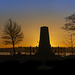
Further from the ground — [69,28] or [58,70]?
[69,28]

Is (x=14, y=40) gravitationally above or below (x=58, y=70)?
above

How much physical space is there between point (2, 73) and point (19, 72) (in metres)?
1.35

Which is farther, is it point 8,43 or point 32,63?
point 8,43

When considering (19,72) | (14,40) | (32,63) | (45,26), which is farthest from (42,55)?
(19,72)

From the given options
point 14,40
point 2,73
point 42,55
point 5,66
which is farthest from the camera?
point 14,40

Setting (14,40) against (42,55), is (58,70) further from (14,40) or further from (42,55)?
(14,40)

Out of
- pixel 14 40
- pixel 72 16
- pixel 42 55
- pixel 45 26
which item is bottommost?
pixel 42 55

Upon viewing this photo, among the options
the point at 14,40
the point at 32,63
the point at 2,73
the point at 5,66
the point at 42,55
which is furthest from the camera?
the point at 14,40

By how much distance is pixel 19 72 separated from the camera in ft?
44.8

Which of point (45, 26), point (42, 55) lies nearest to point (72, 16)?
point (45, 26)

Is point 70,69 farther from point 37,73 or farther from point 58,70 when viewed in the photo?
point 37,73

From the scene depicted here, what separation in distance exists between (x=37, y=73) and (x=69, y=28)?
22880 mm

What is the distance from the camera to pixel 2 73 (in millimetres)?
13297

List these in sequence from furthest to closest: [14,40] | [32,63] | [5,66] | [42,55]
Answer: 1. [14,40]
2. [42,55]
3. [32,63]
4. [5,66]
